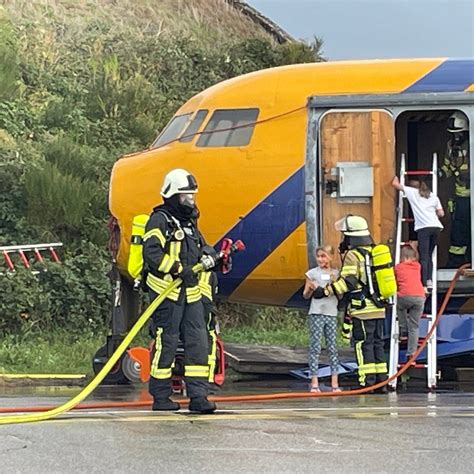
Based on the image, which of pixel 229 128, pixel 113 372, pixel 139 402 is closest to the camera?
pixel 139 402

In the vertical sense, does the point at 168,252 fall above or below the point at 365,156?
below

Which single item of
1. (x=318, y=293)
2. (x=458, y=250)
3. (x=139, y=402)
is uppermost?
(x=458, y=250)

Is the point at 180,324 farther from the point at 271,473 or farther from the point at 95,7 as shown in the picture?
the point at 95,7

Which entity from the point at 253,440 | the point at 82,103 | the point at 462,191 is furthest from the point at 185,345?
the point at 82,103

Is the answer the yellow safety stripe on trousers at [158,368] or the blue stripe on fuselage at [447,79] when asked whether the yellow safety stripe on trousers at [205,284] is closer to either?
the yellow safety stripe on trousers at [158,368]

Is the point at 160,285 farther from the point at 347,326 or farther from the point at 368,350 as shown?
the point at 347,326

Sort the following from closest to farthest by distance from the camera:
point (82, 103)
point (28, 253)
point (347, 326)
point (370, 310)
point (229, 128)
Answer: point (370, 310) < point (347, 326) < point (229, 128) < point (28, 253) < point (82, 103)

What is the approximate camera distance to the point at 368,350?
11.7 m

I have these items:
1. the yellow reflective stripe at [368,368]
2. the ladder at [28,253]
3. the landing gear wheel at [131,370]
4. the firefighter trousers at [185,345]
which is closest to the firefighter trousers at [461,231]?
the yellow reflective stripe at [368,368]

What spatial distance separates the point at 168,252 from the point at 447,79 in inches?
184

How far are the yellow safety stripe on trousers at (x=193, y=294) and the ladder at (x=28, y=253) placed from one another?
8.78m

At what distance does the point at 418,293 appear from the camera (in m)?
12.1

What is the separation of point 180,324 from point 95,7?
86.6 feet

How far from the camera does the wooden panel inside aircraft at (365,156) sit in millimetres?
12266
